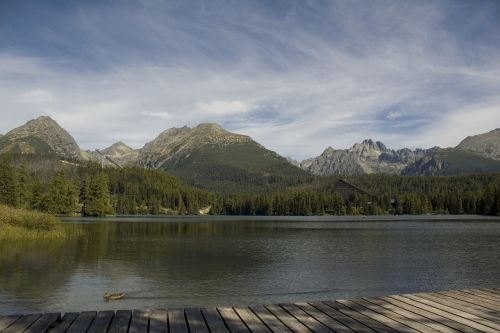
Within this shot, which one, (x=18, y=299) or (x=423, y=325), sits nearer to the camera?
(x=423, y=325)

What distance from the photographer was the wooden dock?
40.8 ft

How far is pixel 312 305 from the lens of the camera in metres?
15.5

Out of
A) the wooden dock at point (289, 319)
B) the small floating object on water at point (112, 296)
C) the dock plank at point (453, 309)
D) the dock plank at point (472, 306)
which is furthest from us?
the small floating object on water at point (112, 296)

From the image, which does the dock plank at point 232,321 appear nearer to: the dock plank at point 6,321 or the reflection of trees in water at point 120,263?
the dock plank at point 6,321

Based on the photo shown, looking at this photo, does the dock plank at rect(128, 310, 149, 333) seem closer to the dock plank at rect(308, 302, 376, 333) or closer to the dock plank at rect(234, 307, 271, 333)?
the dock plank at rect(234, 307, 271, 333)

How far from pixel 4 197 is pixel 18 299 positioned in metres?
149

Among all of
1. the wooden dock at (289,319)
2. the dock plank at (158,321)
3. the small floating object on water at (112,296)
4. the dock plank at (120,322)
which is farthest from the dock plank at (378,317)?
the small floating object on water at (112,296)

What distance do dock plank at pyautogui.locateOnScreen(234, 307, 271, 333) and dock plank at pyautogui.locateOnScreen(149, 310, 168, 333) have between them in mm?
2312

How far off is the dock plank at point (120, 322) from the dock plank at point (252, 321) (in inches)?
134

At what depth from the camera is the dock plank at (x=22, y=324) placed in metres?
12.2

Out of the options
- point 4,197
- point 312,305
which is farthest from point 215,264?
point 4,197

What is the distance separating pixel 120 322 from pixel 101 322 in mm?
536

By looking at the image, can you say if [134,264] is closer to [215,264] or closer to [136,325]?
[215,264]

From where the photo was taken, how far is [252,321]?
13172mm
